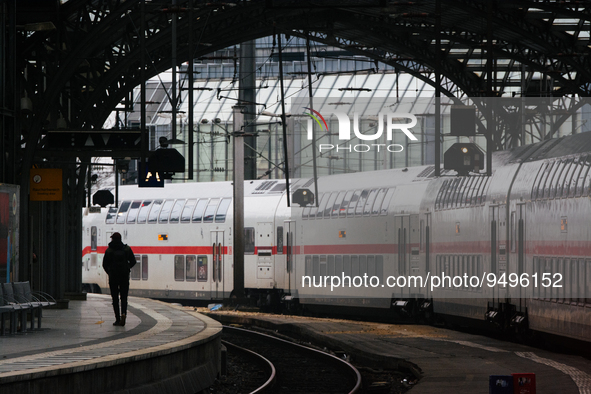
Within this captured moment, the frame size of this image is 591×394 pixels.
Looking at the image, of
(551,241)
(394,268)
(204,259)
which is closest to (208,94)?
(204,259)

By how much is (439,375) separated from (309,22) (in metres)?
19.6

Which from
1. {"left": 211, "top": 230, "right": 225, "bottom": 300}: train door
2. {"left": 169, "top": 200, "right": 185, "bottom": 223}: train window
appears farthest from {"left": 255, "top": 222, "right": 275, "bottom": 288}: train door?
{"left": 169, "top": 200, "right": 185, "bottom": 223}: train window

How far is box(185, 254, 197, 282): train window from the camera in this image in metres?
39.8

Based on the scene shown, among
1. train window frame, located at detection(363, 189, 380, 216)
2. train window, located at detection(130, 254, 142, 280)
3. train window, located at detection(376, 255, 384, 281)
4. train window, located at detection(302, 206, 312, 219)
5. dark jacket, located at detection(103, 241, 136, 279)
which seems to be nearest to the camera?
dark jacket, located at detection(103, 241, 136, 279)

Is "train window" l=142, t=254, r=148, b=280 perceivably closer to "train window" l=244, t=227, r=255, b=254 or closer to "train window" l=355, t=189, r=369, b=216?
"train window" l=244, t=227, r=255, b=254

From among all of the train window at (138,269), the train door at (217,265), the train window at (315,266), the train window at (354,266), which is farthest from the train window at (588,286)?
the train window at (138,269)

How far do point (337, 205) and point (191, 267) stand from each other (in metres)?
9.83

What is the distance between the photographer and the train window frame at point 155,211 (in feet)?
136

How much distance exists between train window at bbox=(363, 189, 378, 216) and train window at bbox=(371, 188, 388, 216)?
15 centimetres

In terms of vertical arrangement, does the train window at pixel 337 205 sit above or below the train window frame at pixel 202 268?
above

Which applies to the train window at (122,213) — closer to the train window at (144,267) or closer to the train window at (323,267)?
the train window at (144,267)

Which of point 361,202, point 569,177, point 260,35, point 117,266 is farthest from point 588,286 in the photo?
point 260,35

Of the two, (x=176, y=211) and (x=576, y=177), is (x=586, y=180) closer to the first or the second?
(x=576, y=177)

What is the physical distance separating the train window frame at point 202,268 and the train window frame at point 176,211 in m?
1.90
